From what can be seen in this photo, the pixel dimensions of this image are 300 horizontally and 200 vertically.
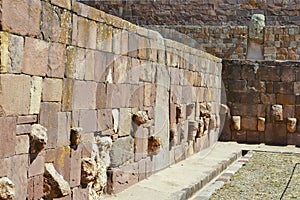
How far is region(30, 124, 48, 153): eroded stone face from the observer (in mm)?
4211

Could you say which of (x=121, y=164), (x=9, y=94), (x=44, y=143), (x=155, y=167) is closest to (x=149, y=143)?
(x=155, y=167)

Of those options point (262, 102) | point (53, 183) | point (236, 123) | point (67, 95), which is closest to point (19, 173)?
point (53, 183)

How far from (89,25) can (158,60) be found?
2499mm

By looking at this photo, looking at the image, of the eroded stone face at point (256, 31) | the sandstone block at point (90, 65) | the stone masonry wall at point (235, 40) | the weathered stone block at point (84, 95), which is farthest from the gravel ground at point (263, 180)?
the eroded stone face at point (256, 31)

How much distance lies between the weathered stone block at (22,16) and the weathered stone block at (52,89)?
455 millimetres

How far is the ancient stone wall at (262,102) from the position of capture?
1234 centimetres

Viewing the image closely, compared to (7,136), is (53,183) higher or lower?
lower

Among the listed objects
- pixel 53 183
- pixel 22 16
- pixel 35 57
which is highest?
pixel 22 16

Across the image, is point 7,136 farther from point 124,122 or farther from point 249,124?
Result: point 249,124

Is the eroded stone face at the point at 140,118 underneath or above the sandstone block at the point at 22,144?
above

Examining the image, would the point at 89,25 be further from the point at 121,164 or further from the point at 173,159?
the point at 173,159

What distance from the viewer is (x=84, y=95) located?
17.3 feet

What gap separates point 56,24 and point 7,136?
1152 mm

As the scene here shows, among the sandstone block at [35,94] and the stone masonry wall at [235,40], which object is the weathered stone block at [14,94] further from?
the stone masonry wall at [235,40]
